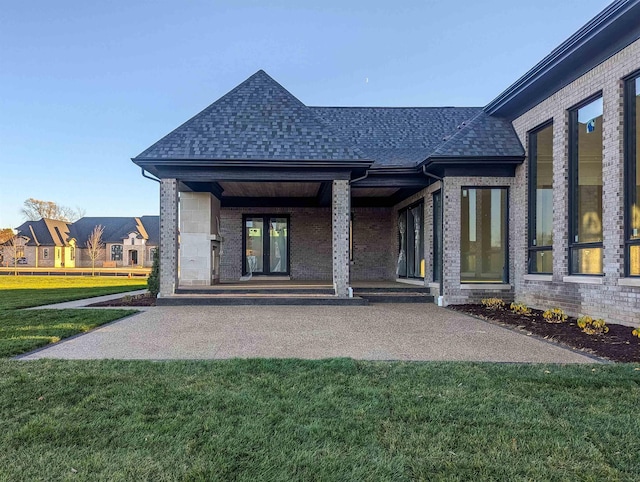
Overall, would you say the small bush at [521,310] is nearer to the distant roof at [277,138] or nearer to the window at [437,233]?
the window at [437,233]

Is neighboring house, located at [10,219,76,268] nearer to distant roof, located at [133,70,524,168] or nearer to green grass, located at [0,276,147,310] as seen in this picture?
green grass, located at [0,276,147,310]

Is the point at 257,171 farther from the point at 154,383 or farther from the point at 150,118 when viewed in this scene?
the point at 150,118

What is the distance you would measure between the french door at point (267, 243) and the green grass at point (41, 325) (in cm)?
667

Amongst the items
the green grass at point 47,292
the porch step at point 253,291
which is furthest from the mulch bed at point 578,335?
the green grass at point 47,292

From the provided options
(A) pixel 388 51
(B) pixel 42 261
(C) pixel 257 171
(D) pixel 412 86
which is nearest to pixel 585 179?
(C) pixel 257 171

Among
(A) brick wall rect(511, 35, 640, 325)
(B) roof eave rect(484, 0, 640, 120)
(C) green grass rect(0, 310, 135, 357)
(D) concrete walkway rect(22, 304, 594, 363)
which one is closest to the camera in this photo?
(D) concrete walkway rect(22, 304, 594, 363)

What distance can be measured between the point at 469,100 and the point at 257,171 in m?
27.5

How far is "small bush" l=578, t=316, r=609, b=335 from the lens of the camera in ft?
20.1

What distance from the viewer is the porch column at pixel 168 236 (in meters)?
9.92

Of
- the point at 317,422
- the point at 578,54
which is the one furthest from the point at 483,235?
the point at 317,422

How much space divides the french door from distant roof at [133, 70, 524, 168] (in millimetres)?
4396

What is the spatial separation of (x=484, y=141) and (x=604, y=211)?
12.2ft

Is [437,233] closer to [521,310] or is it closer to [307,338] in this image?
[521,310]

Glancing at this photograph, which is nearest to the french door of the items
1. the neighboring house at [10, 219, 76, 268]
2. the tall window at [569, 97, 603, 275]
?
the tall window at [569, 97, 603, 275]
